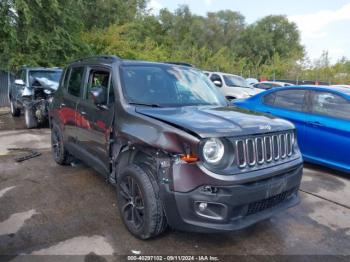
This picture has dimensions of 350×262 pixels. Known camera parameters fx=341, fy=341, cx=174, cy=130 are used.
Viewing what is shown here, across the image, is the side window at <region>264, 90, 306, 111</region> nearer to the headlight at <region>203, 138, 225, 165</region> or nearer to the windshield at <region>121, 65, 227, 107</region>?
the windshield at <region>121, 65, 227, 107</region>

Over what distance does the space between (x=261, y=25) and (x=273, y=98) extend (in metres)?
56.2

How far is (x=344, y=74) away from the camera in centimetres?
3203

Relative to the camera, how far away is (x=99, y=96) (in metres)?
4.03

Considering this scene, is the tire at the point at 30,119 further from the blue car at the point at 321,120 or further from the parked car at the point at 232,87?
the parked car at the point at 232,87

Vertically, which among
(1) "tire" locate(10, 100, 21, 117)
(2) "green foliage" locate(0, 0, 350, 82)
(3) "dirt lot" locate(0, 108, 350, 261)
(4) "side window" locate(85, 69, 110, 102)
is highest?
(2) "green foliage" locate(0, 0, 350, 82)

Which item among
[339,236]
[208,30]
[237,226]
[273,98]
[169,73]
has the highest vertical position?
[208,30]

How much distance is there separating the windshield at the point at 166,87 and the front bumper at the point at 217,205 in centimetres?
130

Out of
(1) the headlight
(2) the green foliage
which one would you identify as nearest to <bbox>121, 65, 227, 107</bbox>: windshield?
(1) the headlight

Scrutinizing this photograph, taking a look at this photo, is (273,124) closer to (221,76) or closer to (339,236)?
(339,236)

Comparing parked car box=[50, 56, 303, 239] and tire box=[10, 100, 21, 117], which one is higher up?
parked car box=[50, 56, 303, 239]

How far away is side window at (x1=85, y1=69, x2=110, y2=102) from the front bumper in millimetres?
1778

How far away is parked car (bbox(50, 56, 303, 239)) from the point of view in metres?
3.00

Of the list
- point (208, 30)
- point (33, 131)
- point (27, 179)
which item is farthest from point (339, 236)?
point (208, 30)

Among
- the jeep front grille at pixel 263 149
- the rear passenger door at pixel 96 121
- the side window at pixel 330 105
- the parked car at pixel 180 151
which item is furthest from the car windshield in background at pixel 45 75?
the jeep front grille at pixel 263 149
